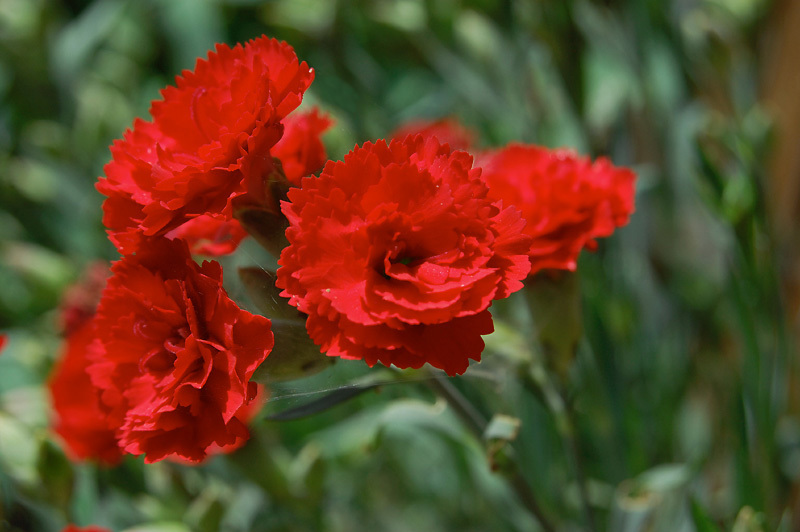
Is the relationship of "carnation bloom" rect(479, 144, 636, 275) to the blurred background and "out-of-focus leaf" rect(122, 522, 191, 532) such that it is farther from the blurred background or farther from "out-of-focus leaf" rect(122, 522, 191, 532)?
"out-of-focus leaf" rect(122, 522, 191, 532)

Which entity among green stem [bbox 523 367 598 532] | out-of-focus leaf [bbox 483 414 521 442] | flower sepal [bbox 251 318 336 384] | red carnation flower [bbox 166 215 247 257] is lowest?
green stem [bbox 523 367 598 532]

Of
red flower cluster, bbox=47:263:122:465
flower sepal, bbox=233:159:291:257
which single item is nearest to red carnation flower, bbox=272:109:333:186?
flower sepal, bbox=233:159:291:257

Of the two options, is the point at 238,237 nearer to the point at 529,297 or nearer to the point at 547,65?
the point at 529,297

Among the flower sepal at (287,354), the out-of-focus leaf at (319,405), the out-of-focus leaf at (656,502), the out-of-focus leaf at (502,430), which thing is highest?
the flower sepal at (287,354)

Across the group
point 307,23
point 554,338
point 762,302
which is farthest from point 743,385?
point 307,23

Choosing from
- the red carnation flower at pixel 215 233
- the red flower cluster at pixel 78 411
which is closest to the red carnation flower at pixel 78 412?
the red flower cluster at pixel 78 411

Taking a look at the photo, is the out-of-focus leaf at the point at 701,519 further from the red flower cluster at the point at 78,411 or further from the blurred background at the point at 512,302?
the red flower cluster at the point at 78,411
